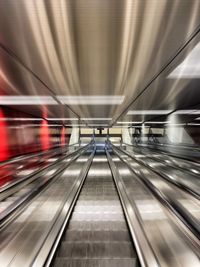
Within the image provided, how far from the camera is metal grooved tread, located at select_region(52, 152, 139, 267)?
7.43 feet

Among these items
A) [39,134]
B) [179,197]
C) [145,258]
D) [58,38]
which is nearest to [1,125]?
[39,134]

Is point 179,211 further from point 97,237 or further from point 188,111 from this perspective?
point 188,111

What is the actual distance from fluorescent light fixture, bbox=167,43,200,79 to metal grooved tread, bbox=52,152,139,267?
2818mm

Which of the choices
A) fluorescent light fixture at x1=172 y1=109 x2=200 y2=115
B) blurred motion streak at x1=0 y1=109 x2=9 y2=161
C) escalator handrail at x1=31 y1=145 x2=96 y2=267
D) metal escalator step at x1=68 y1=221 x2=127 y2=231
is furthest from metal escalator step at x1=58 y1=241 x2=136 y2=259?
fluorescent light fixture at x1=172 y1=109 x2=200 y2=115

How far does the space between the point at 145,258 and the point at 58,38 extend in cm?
283

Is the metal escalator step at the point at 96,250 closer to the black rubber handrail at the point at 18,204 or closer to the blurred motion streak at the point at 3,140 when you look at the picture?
the black rubber handrail at the point at 18,204

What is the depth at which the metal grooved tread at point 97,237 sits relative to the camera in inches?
89.1

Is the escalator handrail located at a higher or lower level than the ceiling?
lower

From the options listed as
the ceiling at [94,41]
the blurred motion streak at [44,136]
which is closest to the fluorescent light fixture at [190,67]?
the ceiling at [94,41]

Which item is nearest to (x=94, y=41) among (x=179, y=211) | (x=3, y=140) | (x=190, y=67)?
(x=190, y=67)

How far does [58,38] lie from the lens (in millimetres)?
2855

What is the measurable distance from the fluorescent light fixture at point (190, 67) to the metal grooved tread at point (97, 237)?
9.25 ft

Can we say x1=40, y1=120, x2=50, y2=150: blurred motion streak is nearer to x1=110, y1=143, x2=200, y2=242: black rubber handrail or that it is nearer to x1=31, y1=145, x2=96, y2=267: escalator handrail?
x1=110, y1=143, x2=200, y2=242: black rubber handrail

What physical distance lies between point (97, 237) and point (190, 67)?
10.8 ft
